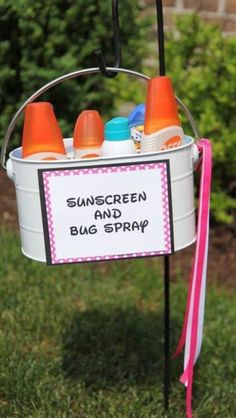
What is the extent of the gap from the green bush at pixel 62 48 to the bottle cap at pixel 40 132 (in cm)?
200

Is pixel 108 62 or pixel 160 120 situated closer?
pixel 160 120

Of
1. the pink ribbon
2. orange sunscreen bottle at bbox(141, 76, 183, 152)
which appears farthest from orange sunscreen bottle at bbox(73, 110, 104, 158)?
the pink ribbon

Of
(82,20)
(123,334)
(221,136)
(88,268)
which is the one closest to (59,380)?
(123,334)

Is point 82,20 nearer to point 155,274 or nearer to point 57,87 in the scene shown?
point 57,87

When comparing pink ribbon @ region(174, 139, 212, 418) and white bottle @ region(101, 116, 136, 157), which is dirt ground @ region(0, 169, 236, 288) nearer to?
pink ribbon @ region(174, 139, 212, 418)

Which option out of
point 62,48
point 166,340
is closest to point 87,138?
point 166,340

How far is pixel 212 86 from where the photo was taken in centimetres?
352

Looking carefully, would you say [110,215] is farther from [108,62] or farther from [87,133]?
[108,62]

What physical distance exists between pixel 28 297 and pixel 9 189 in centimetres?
124

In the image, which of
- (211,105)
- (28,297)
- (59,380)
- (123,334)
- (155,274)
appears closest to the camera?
(59,380)

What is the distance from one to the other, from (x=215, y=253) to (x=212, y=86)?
770mm

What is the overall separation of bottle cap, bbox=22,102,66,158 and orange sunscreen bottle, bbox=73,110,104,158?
51mm

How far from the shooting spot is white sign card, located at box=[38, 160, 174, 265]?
1.80m

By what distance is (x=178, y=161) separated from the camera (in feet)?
6.00
